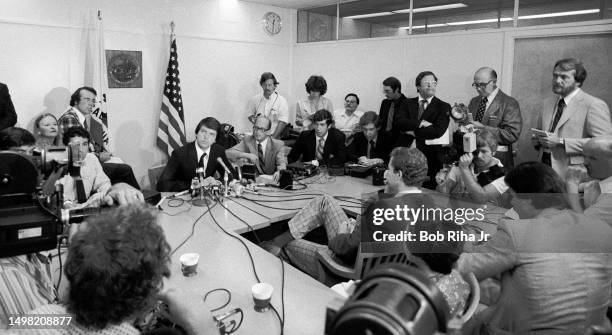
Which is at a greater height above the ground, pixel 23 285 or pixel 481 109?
pixel 481 109

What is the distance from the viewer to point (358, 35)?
6371 mm

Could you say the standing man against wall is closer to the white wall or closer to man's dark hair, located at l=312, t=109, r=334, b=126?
the white wall

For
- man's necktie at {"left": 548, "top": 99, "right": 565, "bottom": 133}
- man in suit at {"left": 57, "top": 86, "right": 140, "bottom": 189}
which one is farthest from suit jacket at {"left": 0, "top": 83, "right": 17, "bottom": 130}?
man's necktie at {"left": 548, "top": 99, "right": 565, "bottom": 133}

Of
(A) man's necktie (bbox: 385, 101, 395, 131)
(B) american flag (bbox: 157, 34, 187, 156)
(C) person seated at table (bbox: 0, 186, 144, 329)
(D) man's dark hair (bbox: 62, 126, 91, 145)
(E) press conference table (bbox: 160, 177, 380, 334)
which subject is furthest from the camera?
(B) american flag (bbox: 157, 34, 187, 156)

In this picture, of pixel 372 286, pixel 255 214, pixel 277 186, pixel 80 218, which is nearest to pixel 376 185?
pixel 277 186

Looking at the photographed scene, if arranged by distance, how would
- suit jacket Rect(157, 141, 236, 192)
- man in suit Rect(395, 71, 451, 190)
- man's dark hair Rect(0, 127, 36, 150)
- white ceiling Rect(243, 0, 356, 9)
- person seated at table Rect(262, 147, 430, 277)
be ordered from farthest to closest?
white ceiling Rect(243, 0, 356, 9)
man in suit Rect(395, 71, 451, 190)
suit jacket Rect(157, 141, 236, 192)
man's dark hair Rect(0, 127, 36, 150)
person seated at table Rect(262, 147, 430, 277)

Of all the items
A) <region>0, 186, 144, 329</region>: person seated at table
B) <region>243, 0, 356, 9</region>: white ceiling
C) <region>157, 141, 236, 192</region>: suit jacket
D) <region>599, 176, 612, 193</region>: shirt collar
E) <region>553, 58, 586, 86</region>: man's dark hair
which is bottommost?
<region>0, 186, 144, 329</region>: person seated at table

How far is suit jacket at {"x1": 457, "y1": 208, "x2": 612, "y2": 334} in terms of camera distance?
1510 millimetres

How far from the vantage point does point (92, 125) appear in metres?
4.58

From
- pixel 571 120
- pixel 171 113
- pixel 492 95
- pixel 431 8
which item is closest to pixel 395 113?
pixel 492 95

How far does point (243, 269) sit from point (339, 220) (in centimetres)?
84

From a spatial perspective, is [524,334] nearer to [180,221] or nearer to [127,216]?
[127,216]

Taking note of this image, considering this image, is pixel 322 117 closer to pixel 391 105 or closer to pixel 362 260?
pixel 391 105

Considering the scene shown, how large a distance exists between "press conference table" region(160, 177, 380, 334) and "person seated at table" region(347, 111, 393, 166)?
138 centimetres
